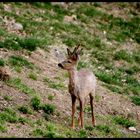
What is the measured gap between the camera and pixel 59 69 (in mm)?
17969

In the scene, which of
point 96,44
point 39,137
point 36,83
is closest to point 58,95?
point 36,83

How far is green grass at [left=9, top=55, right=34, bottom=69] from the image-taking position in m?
16.8

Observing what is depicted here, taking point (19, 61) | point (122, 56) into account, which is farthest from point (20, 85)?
point (122, 56)

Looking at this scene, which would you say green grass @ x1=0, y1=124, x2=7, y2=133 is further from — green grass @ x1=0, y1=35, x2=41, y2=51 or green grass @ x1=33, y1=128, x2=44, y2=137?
green grass @ x1=0, y1=35, x2=41, y2=51

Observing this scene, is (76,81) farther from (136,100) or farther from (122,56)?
(122,56)

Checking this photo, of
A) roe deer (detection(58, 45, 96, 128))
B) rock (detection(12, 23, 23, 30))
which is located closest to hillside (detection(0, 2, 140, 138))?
rock (detection(12, 23, 23, 30))

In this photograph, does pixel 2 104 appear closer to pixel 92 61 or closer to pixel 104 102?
pixel 104 102

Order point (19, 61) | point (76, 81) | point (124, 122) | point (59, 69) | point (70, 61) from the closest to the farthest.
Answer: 1. point (70, 61)
2. point (76, 81)
3. point (124, 122)
4. point (19, 61)
5. point (59, 69)

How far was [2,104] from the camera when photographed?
13695 mm

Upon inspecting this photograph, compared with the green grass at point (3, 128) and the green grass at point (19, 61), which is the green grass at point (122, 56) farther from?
the green grass at point (3, 128)

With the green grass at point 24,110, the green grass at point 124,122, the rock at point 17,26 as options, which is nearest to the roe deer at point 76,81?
the green grass at point 24,110

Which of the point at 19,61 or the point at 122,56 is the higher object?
the point at 19,61

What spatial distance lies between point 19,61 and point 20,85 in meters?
2.07

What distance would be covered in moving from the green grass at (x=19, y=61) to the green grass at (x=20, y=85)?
1.43 metres
